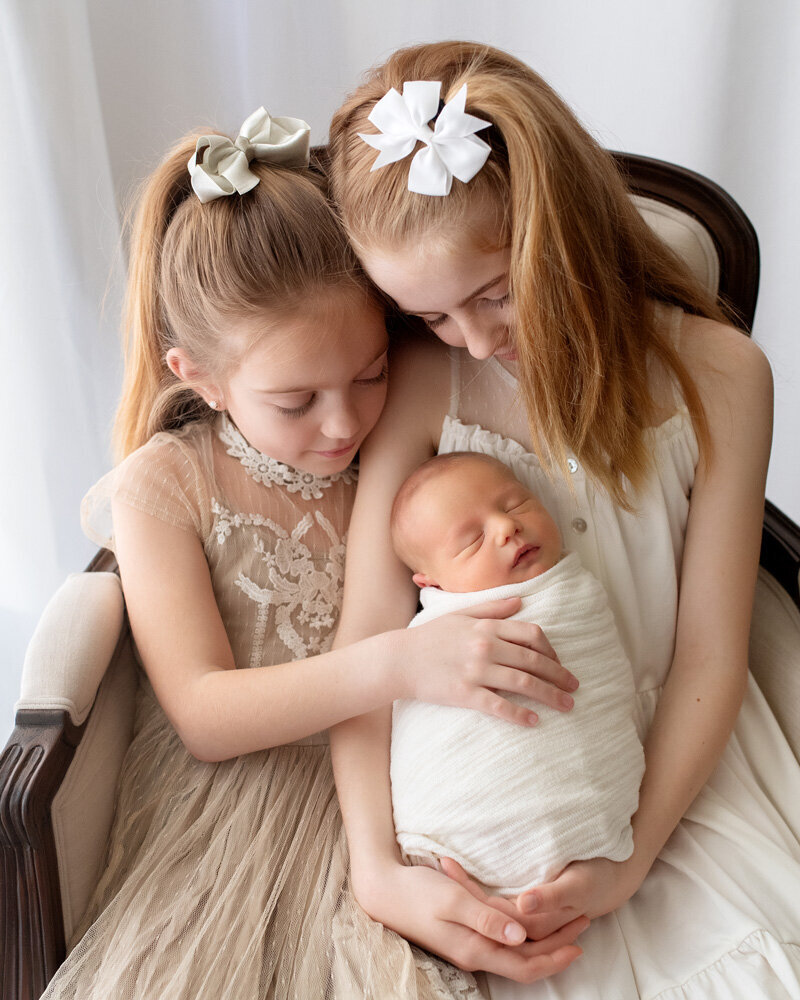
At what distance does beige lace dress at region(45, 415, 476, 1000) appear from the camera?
97cm

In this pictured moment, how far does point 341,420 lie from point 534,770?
0.48m

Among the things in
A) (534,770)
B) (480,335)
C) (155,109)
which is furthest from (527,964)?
(155,109)

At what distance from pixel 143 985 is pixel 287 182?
0.92 meters

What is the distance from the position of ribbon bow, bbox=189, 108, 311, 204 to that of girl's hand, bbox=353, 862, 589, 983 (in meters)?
0.83

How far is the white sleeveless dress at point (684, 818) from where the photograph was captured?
0.98 m

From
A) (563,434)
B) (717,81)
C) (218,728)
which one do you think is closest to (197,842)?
(218,728)

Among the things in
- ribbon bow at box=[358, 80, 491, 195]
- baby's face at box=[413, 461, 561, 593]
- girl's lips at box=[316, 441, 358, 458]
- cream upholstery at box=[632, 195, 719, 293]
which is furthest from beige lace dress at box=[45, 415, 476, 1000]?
cream upholstery at box=[632, 195, 719, 293]

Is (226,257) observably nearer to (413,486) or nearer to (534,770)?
(413,486)

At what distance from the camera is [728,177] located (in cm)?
206

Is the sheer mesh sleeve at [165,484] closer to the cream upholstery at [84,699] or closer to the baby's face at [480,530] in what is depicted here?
the cream upholstery at [84,699]

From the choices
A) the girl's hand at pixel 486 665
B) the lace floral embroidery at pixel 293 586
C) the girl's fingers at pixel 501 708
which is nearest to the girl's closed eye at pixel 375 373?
the lace floral embroidery at pixel 293 586

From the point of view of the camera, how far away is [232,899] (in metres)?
1.05

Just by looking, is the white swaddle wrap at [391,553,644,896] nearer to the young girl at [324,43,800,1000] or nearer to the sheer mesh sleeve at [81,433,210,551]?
the young girl at [324,43,800,1000]

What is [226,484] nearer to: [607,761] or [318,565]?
[318,565]
